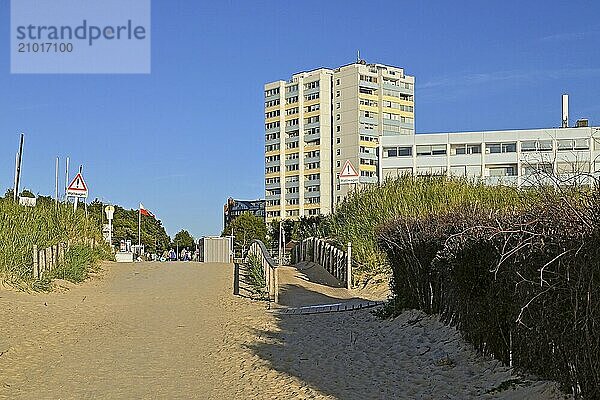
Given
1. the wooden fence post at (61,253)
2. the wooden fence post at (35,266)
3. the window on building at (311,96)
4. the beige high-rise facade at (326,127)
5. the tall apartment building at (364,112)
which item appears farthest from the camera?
the window on building at (311,96)

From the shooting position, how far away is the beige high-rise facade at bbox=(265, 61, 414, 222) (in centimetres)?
9994

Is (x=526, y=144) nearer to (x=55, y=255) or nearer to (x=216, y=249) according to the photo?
(x=216, y=249)

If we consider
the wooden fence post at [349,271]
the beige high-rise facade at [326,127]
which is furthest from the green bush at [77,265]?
the beige high-rise facade at [326,127]

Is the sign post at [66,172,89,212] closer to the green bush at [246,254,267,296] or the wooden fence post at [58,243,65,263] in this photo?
the wooden fence post at [58,243,65,263]

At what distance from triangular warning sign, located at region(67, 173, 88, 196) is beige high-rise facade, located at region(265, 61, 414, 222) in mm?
68513

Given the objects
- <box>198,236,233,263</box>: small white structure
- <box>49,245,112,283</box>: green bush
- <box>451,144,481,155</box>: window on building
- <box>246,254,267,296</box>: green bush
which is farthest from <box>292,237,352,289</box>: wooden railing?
<box>451,144,481,155</box>: window on building

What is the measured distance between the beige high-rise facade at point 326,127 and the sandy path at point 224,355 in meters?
81.4

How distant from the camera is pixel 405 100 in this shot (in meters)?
106

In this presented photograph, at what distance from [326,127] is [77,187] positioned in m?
75.7

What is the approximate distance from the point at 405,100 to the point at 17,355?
98.0 metres

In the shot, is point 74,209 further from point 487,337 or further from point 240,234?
point 240,234

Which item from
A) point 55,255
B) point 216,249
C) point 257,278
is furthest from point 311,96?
point 257,278

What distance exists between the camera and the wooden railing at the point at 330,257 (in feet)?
66.8

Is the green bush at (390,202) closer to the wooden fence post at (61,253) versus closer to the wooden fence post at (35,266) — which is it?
the wooden fence post at (61,253)
